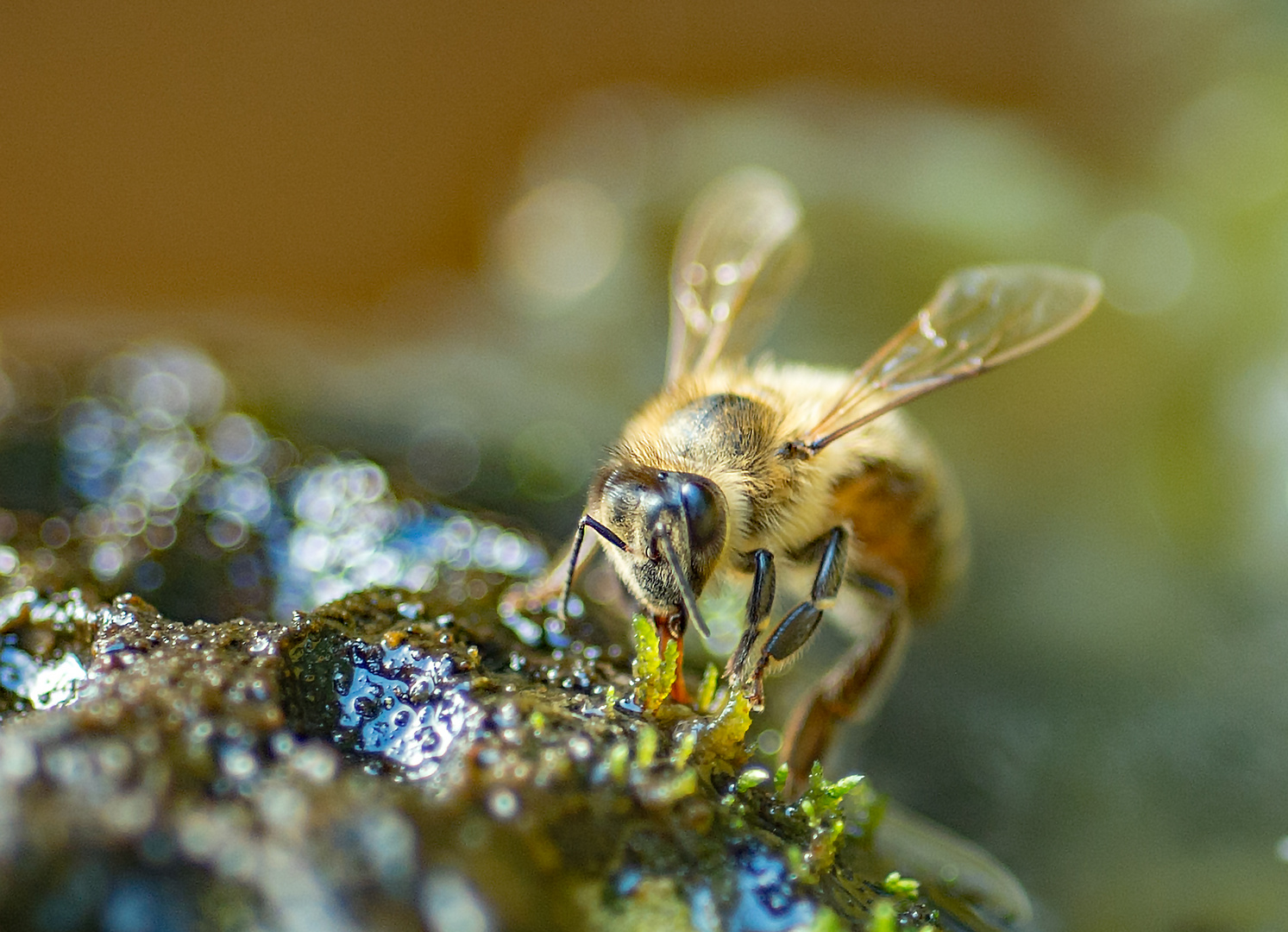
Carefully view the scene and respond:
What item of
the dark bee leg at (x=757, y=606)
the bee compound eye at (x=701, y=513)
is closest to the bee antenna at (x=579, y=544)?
the bee compound eye at (x=701, y=513)

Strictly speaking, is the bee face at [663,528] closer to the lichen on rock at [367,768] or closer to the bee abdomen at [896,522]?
the lichen on rock at [367,768]

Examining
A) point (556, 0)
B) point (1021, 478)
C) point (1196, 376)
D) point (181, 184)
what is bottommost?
point (181, 184)

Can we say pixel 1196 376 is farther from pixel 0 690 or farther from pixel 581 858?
pixel 0 690

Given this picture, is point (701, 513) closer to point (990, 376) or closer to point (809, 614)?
point (809, 614)

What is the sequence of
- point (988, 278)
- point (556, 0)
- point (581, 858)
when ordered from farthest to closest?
1. point (556, 0)
2. point (988, 278)
3. point (581, 858)

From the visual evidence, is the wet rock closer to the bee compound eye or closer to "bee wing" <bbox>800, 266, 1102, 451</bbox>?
the bee compound eye

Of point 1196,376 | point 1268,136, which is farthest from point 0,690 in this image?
point 1268,136
